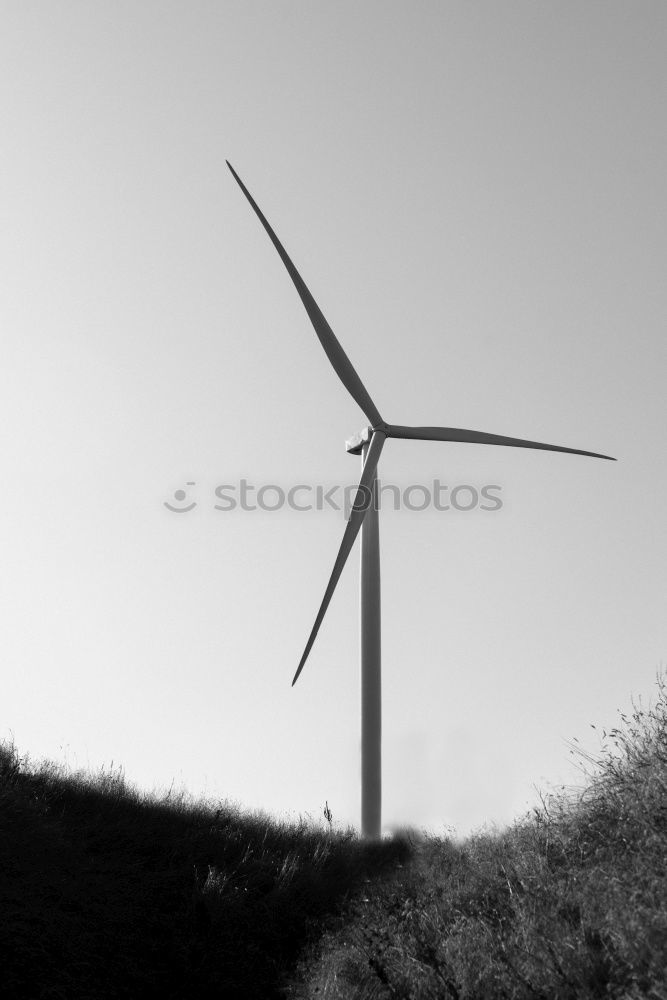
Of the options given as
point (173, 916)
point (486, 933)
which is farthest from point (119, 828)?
point (486, 933)

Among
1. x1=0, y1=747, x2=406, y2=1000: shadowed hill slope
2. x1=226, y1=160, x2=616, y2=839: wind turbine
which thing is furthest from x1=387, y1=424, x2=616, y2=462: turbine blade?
x1=0, y1=747, x2=406, y2=1000: shadowed hill slope

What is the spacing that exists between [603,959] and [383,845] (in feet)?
35.4

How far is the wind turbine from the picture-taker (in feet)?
63.4

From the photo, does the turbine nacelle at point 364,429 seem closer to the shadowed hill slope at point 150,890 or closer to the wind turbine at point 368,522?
the wind turbine at point 368,522

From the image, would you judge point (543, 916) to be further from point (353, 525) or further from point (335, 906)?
point (353, 525)

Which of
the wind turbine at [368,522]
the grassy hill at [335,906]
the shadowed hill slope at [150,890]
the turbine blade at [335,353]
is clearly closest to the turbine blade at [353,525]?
the wind turbine at [368,522]

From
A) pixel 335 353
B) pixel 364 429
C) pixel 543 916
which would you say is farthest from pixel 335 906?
pixel 335 353

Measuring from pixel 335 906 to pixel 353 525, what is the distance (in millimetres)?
9468

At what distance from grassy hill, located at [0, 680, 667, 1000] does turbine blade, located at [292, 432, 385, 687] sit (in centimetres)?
429

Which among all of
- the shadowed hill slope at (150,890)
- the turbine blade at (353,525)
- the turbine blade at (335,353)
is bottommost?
the shadowed hill slope at (150,890)

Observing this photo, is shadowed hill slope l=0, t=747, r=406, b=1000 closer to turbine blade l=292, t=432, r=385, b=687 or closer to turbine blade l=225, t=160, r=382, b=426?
turbine blade l=292, t=432, r=385, b=687

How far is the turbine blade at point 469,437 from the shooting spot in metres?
23.0

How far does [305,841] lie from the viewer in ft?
53.0

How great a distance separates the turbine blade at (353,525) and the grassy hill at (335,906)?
429 cm
